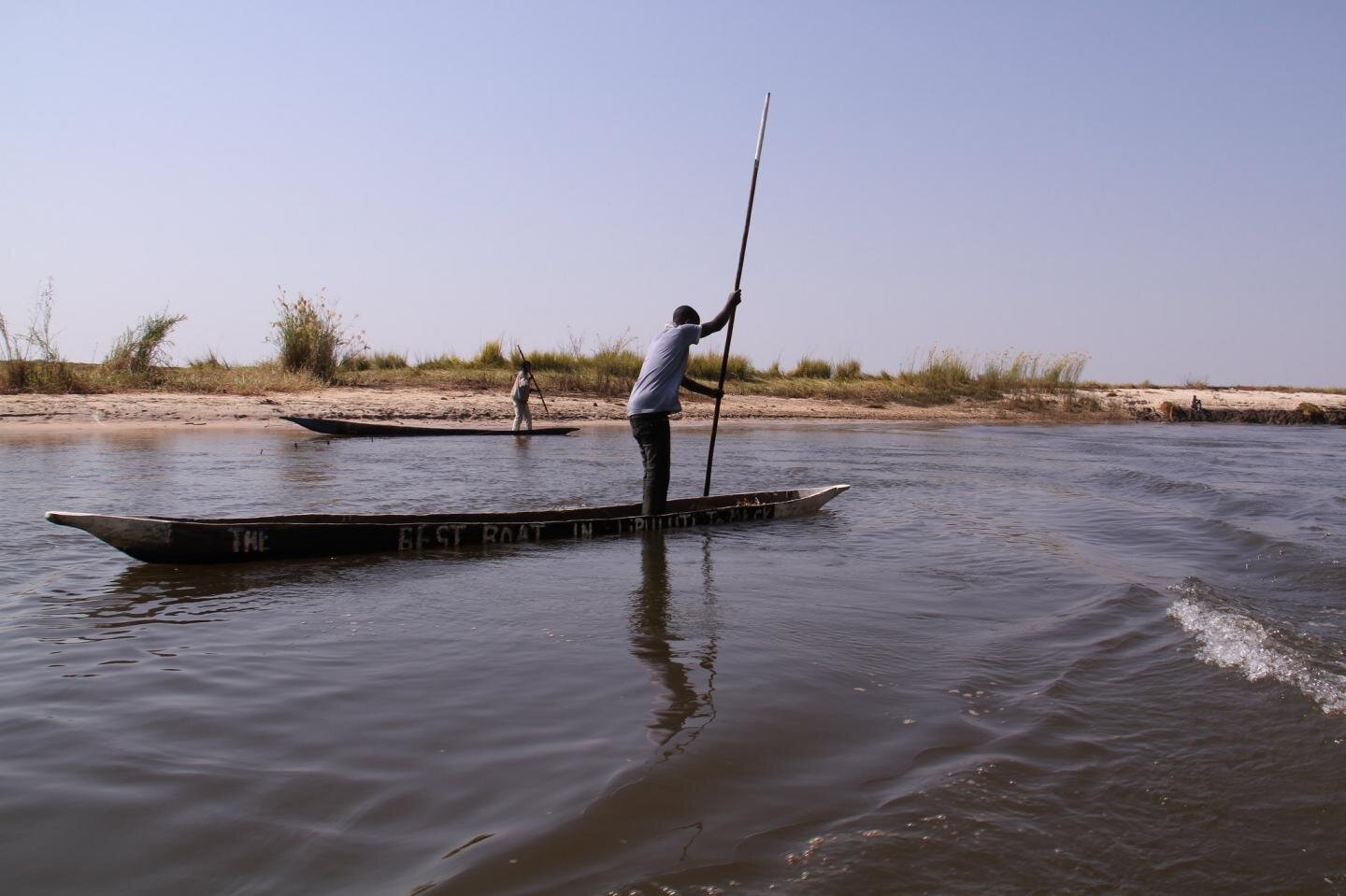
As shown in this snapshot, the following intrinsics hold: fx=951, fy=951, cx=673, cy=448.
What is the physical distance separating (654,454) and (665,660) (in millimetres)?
3763

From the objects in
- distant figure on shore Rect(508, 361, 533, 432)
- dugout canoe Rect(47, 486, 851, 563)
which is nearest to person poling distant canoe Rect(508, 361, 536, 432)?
distant figure on shore Rect(508, 361, 533, 432)

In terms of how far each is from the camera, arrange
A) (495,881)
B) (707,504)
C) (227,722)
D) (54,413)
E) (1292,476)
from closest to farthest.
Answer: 1. (495,881)
2. (227,722)
3. (707,504)
4. (1292,476)
5. (54,413)

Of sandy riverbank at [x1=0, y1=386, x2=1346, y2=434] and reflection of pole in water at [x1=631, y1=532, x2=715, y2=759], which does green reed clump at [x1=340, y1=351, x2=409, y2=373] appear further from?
reflection of pole in water at [x1=631, y1=532, x2=715, y2=759]

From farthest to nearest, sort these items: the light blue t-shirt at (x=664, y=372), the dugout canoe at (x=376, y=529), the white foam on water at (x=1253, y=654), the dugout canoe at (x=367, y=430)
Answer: the dugout canoe at (x=367, y=430), the light blue t-shirt at (x=664, y=372), the dugout canoe at (x=376, y=529), the white foam on water at (x=1253, y=654)

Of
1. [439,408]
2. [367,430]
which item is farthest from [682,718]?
[439,408]

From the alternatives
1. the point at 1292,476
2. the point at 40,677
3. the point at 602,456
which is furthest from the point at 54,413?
the point at 1292,476

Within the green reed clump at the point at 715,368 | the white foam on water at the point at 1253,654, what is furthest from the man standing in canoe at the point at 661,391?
the green reed clump at the point at 715,368

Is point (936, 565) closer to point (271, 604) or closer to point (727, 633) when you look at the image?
point (727, 633)

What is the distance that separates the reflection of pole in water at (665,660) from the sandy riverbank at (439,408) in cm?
1385

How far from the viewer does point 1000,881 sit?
253cm

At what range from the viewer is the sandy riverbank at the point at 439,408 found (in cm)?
1731

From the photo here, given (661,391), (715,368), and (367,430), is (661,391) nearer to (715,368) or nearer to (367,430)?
(367,430)

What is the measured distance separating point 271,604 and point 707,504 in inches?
190

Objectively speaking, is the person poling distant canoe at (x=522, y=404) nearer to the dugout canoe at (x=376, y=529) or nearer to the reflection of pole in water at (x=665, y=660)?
the dugout canoe at (x=376, y=529)
